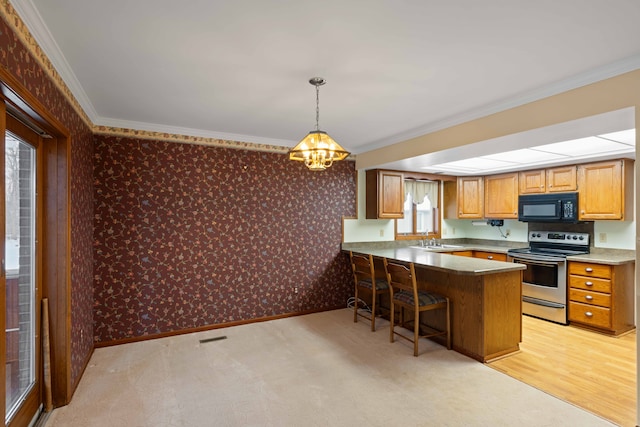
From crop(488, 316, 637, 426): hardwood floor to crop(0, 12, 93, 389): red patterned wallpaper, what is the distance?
3704 mm

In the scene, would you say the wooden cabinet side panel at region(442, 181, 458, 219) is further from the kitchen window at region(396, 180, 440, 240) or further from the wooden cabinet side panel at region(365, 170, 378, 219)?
the wooden cabinet side panel at region(365, 170, 378, 219)

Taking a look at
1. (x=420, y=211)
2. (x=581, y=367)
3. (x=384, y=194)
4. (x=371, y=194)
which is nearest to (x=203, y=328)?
(x=371, y=194)

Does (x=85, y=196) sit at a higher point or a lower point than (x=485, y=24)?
lower

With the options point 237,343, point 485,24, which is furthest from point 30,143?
point 485,24

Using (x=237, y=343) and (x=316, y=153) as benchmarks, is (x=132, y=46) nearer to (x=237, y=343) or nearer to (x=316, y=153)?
(x=316, y=153)

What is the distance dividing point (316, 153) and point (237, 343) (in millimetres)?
2351

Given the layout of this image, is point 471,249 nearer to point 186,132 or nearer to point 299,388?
point 299,388

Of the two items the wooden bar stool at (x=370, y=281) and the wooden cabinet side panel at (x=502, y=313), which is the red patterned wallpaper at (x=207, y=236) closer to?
the wooden bar stool at (x=370, y=281)

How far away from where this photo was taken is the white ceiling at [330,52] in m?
1.72

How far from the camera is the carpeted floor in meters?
2.32

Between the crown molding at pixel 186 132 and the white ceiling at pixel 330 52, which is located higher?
the white ceiling at pixel 330 52

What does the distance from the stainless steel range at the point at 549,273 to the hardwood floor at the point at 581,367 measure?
0.30 m

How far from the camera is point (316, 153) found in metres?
2.61

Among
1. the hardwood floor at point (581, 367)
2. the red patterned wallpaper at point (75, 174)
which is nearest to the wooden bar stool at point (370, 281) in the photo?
the hardwood floor at point (581, 367)
